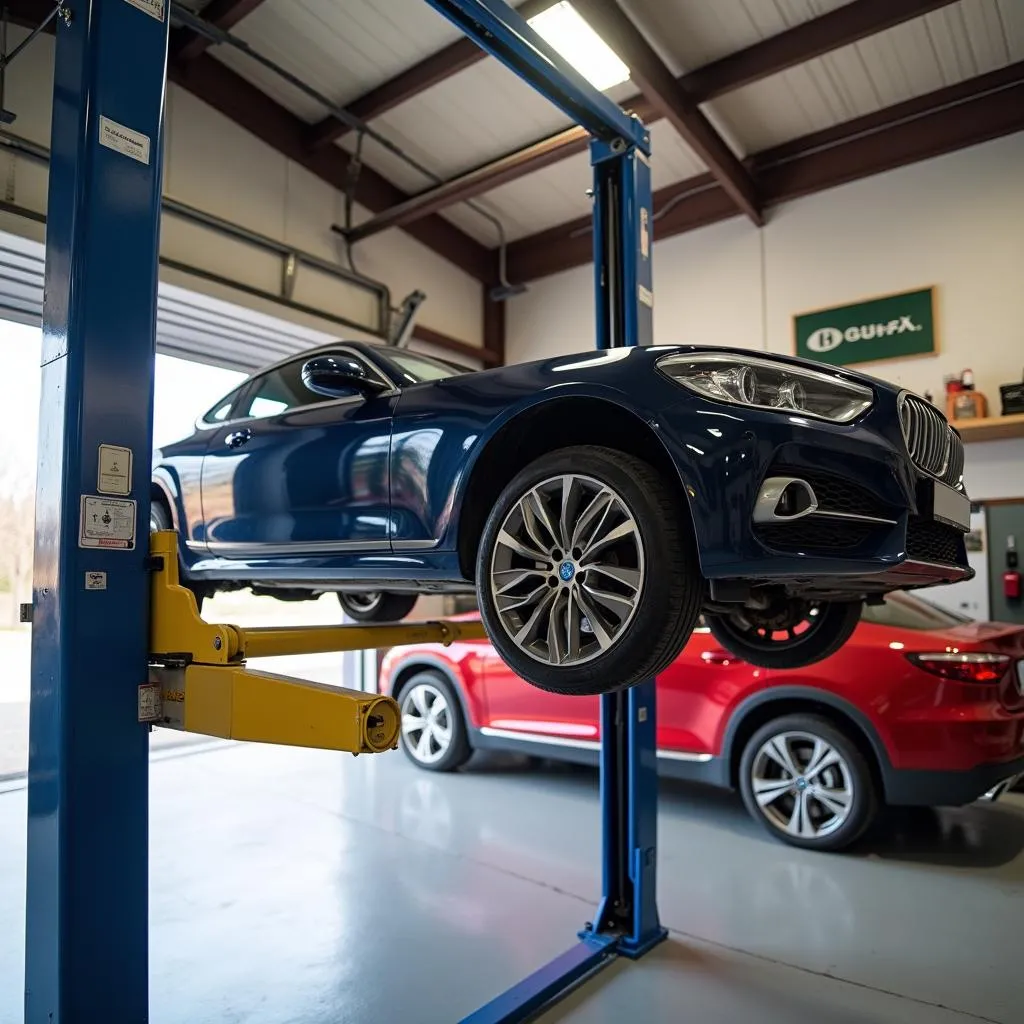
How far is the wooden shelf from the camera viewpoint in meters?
5.49

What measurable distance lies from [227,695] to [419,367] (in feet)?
5.07

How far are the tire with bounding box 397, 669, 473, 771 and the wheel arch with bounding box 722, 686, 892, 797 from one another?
1888 mm

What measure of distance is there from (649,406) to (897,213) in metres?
5.78

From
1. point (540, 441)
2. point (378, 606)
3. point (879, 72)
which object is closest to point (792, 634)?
point (540, 441)

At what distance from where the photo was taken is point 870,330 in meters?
6.48

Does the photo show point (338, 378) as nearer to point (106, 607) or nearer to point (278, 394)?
point (278, 394)

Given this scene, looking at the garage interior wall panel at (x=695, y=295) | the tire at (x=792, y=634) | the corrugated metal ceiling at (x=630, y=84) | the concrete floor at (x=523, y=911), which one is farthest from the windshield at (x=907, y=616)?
the corrugated metal ceiling at (x=630, y=84)

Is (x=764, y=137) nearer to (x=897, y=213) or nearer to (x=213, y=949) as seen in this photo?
(x=897, y=213)

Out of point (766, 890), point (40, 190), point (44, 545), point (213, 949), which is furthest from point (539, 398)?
point (40, 190)

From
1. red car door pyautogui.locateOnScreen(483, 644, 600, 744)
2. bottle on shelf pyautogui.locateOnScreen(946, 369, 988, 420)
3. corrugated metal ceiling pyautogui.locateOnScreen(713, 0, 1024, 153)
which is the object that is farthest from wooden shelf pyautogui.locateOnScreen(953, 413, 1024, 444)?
red car door pyautogui.locateOnScreen(483, 644, 600, 744)

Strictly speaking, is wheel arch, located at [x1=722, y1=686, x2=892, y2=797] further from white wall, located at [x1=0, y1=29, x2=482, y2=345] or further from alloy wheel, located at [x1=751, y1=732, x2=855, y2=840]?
white wall, located at [x1=0, y1=29, x2=482, y2=345]

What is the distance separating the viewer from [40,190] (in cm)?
491

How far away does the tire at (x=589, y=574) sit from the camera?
173 centimetres

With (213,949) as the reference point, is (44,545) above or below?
above
